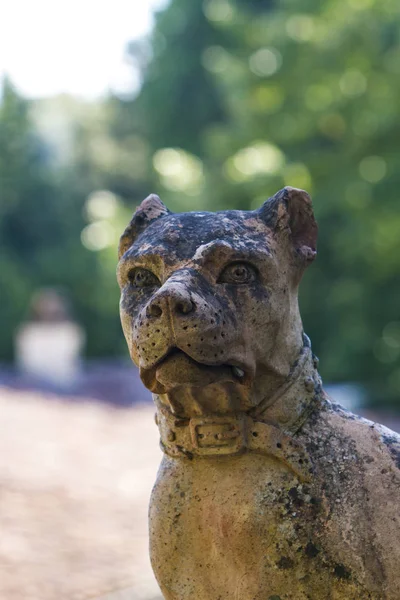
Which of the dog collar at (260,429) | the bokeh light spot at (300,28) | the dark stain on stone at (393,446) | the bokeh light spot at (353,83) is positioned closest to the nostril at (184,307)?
the dog collar at (260,429)

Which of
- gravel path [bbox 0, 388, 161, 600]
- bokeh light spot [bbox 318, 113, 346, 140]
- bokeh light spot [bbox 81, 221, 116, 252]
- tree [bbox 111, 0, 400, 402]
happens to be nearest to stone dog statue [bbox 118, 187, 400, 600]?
gravel path [bbox 0, 388, 161, 600]

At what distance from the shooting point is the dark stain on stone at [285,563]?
77.6 inches

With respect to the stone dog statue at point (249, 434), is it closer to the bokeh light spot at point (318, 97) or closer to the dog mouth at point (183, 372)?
the dog mouth at point (183, 372)

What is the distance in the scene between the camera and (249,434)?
204cm

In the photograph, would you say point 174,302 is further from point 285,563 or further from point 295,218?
point 285,563

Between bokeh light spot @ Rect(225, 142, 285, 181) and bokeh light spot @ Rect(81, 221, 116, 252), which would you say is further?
bokeh light spot @ Rect(81, 221, 116, 252)

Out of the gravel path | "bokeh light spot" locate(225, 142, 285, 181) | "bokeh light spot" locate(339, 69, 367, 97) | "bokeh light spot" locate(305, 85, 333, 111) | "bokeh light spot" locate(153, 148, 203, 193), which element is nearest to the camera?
the gravel path

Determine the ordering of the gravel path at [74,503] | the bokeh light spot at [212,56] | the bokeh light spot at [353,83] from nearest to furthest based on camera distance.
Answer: the gravel path at [74,503]
the bokeh light spot at [353,83]
the bokeh light spot at [212,56]

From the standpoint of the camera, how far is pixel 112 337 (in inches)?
716

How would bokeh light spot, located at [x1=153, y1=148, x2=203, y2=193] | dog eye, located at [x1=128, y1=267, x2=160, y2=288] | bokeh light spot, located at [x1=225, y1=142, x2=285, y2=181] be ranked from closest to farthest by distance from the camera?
dog eye, located at [x1=128, y1=267, x2=160, y2=288] < bokeh light spot, located at [x1=225, y1=142, x2=285, y2=181] < bokeh light spot, located at [x1=153, y1=148, x2=203, y2=193]

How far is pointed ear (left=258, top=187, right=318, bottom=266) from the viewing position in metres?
2.13

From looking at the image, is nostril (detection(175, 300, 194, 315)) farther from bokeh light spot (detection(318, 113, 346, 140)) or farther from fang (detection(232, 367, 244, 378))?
bokeh light spot (detection(318, 113, 346, 140))

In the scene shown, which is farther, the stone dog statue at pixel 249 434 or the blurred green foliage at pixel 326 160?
the blurred green foliage at pixel 326 160

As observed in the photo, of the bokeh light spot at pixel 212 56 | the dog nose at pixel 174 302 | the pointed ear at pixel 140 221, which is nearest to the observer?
the dog nose at pixel 174 302
